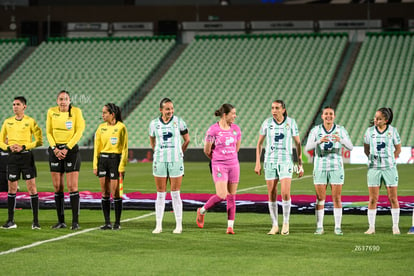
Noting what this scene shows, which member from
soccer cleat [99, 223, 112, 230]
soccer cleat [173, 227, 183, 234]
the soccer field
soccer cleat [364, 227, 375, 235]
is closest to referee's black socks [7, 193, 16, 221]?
the soccer field

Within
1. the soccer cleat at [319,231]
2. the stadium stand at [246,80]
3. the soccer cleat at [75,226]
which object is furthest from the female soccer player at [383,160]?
the stadium stand at [246,80]

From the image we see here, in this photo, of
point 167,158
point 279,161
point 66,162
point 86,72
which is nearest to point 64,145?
point 66,162

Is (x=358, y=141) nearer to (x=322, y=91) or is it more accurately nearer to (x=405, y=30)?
(x=322, y=91)

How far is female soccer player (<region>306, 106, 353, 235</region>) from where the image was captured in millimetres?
11750

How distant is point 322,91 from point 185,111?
22.3 ft

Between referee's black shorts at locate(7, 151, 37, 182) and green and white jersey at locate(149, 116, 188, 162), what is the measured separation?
2218 mm

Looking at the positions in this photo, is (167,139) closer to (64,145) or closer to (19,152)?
(64,145)

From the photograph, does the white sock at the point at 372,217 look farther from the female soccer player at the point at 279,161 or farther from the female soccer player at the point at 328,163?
the female soccer player at the point at 279,161

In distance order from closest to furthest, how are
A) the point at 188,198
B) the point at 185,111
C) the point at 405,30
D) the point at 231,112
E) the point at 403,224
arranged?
1. the point at 231,112
2. the point at 403,224
3. the point at 188,198
4. the point at 185,111
5. the point at 405,30

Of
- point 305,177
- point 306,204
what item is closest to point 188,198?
point 306,204

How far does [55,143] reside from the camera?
494 inches

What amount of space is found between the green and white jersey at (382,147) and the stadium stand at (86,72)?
1106 inches

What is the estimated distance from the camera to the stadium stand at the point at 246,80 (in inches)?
1501

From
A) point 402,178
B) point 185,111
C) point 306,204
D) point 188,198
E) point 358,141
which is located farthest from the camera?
point 185,111
